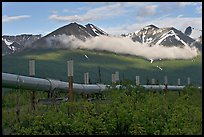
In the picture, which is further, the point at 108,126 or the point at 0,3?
the point at 108,126

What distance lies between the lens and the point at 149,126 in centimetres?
1031

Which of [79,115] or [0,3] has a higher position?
[0,3]

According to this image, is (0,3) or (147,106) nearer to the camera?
(0,3)

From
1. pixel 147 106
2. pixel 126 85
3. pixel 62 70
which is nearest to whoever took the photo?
pixel 147 106

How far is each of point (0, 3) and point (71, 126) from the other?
3383 mm

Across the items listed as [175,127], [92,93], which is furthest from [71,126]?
[92,93]

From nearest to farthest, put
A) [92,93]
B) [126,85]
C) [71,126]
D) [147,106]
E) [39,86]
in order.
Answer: [71,126] → [147,106] → [39,86] → [126,85] → [92,93]

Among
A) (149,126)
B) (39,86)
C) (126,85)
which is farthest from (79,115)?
(126,85)

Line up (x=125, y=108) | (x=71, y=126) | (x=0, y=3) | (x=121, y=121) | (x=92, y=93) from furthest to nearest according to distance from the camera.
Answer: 1. (x=92, y=93)
2. (x=125, y=108)
3. (x=121, y=121)
4. (x=71, y=126)
5. (x=0, y=3)

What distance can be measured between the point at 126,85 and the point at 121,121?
768 centimetres

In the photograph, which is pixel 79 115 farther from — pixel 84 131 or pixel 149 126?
pixel 149 126

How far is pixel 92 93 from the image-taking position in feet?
103

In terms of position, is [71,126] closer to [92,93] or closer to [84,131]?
[84,131]

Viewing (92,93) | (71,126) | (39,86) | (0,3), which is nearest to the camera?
(0,3)
